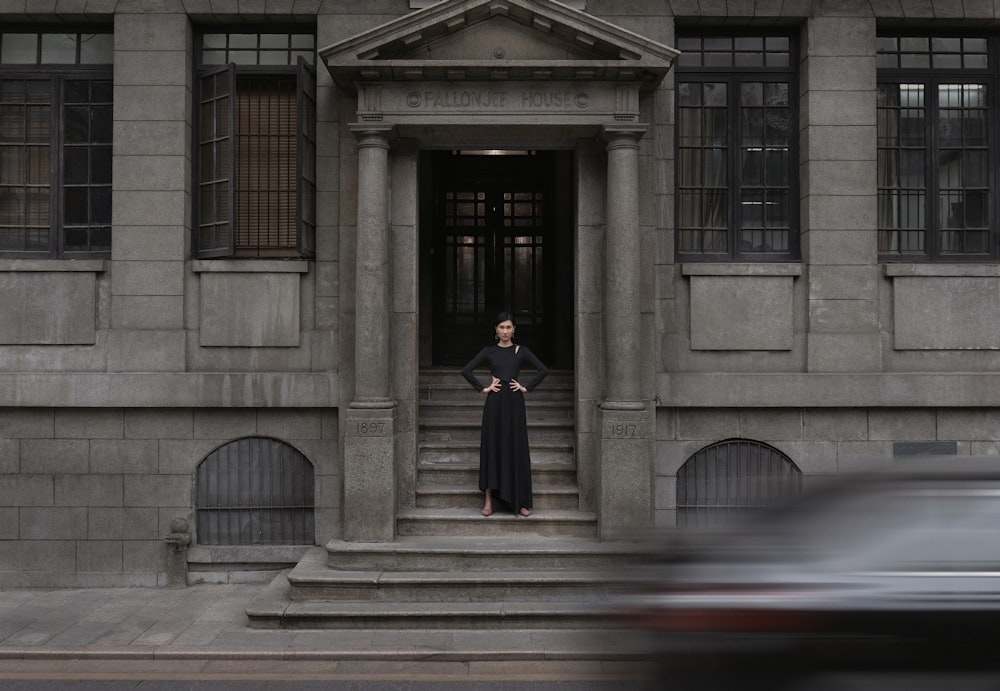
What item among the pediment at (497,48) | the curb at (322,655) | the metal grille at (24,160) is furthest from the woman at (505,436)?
the metal grille at (24,160)

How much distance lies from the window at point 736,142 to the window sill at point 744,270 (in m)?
0.43

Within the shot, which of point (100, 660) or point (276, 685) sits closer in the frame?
point (276, 685)

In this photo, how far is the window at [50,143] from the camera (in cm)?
1058

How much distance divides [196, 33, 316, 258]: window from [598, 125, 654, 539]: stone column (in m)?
3.83

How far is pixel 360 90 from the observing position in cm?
935

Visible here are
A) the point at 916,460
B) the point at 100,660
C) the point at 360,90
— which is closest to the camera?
the point at 916,460

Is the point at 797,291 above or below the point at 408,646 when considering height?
above

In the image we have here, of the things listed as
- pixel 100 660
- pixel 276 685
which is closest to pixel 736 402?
pixel 276 685

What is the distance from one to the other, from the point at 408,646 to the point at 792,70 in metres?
8.54

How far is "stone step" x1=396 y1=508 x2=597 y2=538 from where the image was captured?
9.42 metres

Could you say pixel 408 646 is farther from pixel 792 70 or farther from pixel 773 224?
pixel 792 70

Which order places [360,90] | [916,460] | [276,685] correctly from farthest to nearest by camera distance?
1. [360,90]
2. [276,685]
3. [916,460]

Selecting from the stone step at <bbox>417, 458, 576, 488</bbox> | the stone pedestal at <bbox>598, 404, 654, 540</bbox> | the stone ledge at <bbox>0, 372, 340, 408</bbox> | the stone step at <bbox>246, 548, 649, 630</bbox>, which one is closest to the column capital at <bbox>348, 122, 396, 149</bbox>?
the stone ledge at <bbox>0, 372, 340, 408</bbox>

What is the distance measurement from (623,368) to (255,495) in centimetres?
493
